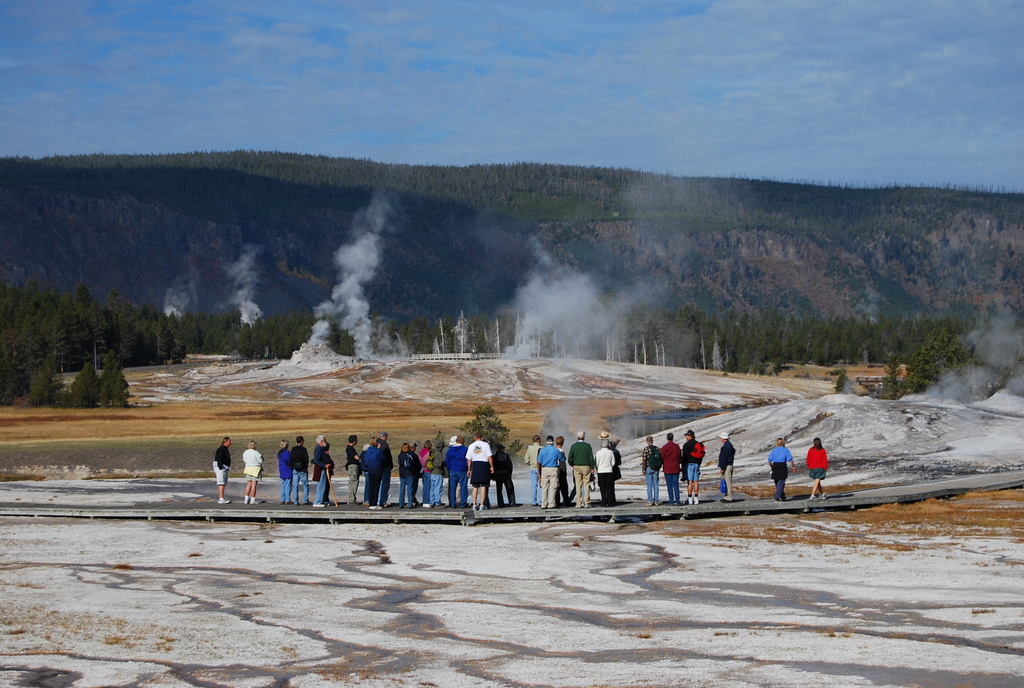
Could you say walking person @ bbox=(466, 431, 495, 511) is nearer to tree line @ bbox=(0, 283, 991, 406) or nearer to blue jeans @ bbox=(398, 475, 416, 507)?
blue jeans @ bbox=(398, 475, 416, 507)

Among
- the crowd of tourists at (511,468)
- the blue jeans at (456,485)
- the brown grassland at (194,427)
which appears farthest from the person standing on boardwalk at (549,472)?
the brown grassland at (194,427)

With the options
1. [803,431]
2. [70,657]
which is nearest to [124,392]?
[803,431]

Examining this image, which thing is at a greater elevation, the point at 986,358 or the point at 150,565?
the point at 986,358

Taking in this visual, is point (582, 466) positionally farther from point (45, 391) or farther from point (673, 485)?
point (45, 391)

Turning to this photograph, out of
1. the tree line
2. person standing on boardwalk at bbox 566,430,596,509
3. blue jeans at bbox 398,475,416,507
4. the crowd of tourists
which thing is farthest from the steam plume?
the tree line

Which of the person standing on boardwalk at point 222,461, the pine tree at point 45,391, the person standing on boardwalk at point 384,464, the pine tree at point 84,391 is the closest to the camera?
the person standing on boardwalk at point 384,464

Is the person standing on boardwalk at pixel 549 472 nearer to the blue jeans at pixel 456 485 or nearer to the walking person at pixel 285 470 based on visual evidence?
the blue jeans at pixel 456 485

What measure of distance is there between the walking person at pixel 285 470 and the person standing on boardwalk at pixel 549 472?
277 inches

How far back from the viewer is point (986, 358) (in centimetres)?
7731

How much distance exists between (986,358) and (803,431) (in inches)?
1512

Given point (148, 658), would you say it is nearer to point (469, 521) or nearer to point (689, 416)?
point (469, 521)

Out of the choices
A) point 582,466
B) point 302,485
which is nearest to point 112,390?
point 302,485

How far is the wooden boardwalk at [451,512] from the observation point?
27.2 m

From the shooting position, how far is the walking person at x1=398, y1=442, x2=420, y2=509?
90.5ft
